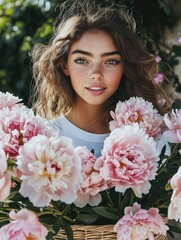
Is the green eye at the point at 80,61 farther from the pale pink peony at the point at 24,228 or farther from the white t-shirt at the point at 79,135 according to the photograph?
the pale pink peony at the point at 24,228

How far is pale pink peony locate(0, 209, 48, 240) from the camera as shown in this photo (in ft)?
2.90

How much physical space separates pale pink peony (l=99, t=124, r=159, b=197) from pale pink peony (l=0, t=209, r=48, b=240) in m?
0.14

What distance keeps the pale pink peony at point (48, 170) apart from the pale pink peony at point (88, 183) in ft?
0.28

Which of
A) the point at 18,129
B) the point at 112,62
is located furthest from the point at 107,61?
the point at 18,129

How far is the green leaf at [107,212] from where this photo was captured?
96 centimetres

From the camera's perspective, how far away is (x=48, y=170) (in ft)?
2.71

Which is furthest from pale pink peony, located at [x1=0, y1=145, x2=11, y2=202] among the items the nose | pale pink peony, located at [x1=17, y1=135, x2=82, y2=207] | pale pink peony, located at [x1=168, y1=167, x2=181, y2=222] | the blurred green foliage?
the blurred green foliage

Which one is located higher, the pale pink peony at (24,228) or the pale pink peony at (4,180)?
the pale pink peony at (4,180)

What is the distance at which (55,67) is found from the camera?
1595 millimetres

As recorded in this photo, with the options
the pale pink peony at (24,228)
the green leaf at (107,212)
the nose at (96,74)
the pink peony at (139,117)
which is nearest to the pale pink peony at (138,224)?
the green leaf at (107,212)

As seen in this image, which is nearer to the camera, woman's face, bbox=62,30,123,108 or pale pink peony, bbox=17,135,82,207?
pale pink peony, bbox=17,135,82,207

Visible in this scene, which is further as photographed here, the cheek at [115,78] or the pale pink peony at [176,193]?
the cheek at [115,78]

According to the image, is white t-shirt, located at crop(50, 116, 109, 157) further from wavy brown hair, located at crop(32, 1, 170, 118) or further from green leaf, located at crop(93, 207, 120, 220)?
green leaf, located at crop(93, 207, 120, 220)

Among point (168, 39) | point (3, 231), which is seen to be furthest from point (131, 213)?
point (168, 39)
